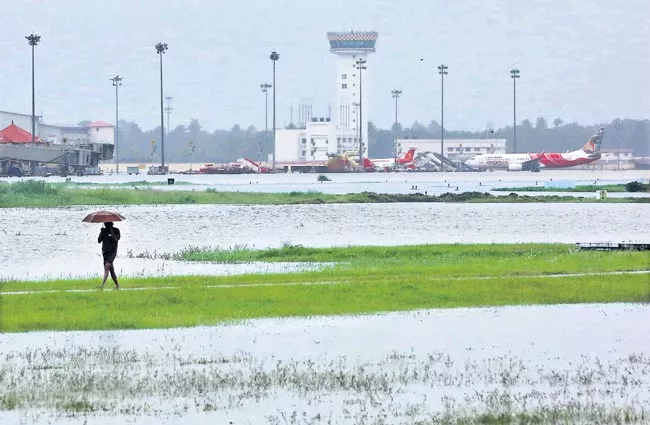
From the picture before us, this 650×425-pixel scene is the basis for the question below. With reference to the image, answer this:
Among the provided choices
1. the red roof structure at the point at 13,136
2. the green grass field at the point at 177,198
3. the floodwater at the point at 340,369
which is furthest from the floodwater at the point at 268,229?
the red roof structure at the point at 13,136

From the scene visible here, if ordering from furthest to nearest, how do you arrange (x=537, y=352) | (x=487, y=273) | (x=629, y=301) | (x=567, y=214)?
(x=567, y=214) < (x=487, y=273) < (x=629, y=301) < (x=537, y=352)

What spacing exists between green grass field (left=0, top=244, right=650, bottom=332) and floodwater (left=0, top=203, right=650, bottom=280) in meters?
4.43

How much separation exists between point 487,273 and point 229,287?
772 cm

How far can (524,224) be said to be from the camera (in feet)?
239

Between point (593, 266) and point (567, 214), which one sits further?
point (567, 214)

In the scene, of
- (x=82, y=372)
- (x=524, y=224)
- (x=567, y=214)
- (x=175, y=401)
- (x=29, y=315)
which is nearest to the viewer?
(x=175, y=401)

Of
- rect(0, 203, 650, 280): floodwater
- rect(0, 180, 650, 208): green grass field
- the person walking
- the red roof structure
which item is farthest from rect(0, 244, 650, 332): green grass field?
the red roof structure

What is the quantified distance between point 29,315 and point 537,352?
1080cm

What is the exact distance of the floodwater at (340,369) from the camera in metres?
20.7

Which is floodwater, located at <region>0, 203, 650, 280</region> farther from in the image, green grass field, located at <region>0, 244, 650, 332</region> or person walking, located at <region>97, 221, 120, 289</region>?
person walking, located at <region>97, 221, 120, 289</region>

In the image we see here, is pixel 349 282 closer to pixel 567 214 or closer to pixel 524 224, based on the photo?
pixel 524 224

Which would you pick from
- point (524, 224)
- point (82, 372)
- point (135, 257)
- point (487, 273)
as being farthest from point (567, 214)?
point (82, 372)

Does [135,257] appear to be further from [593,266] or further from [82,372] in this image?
[82,372]

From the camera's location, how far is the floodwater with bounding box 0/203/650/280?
47.6 metres
